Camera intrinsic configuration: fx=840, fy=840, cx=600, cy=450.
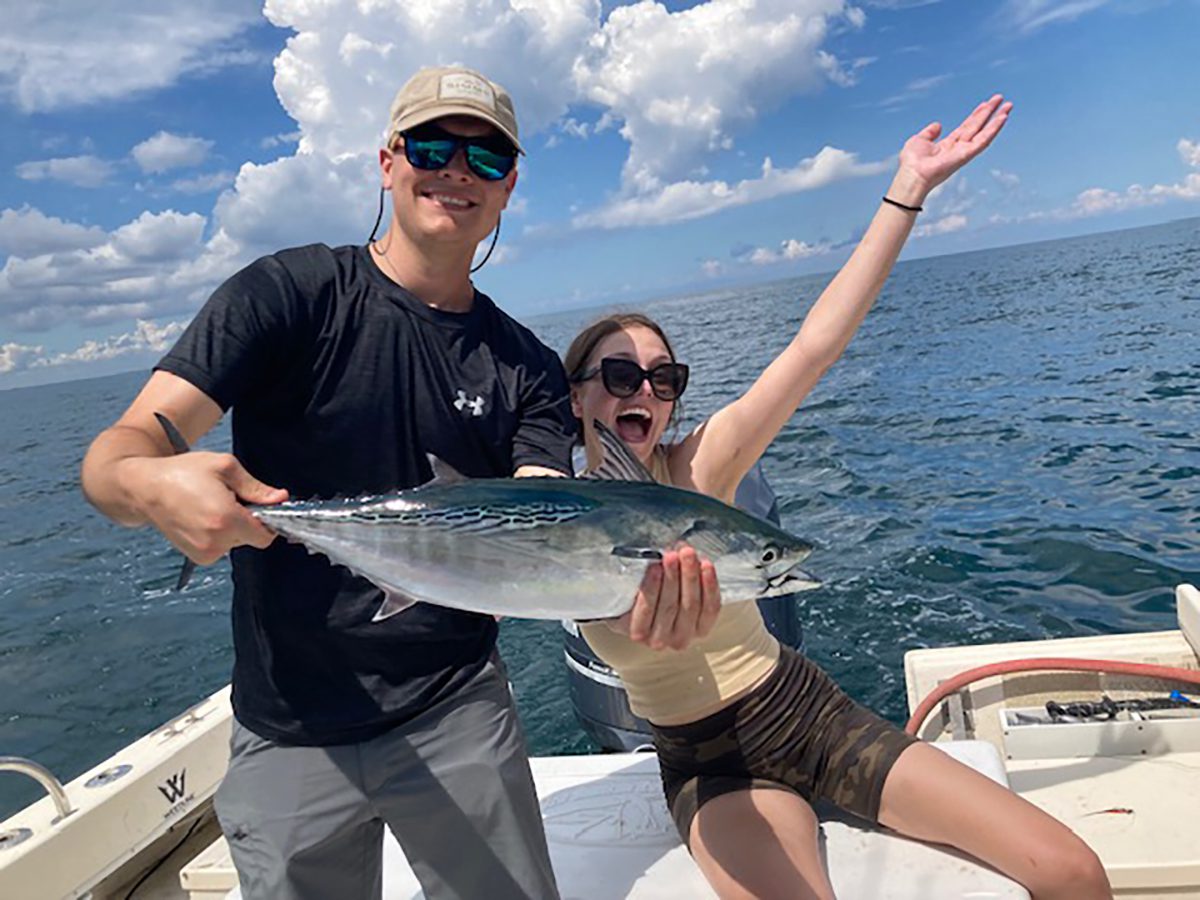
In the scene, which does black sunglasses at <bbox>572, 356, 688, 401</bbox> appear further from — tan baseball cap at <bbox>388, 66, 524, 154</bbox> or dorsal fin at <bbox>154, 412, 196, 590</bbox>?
dorsal fin at <bbox>154, 412, 196, 590</bbox>

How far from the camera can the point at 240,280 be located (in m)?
2.34

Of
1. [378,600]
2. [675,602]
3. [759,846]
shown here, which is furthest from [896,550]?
[378,600]

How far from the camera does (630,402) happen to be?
3371 millimetres

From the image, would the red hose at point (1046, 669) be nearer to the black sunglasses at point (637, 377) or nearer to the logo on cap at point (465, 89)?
the black sunglasses at point (637, 377)

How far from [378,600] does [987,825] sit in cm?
215

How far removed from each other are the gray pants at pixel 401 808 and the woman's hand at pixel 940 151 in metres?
2.56

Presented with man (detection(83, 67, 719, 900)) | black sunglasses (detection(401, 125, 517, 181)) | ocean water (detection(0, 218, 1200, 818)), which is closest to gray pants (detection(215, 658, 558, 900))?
man (detection(83, 67, 719, 900))

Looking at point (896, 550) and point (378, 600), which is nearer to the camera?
point (378, 600)

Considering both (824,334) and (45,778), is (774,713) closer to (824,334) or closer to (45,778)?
(824,334)

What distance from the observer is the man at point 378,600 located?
7.84 ft

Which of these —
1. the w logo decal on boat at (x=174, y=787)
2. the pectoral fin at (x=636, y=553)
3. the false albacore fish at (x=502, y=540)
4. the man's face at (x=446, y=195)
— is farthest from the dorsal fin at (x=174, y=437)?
the w logo decal on boat at (x=174, y=787)

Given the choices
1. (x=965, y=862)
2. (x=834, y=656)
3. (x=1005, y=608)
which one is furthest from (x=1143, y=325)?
(x=965, y=862)

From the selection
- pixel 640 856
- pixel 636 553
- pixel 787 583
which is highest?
pixel 636 553

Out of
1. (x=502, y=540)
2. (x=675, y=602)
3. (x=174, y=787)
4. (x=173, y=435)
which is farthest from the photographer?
(x=174, y=787)
